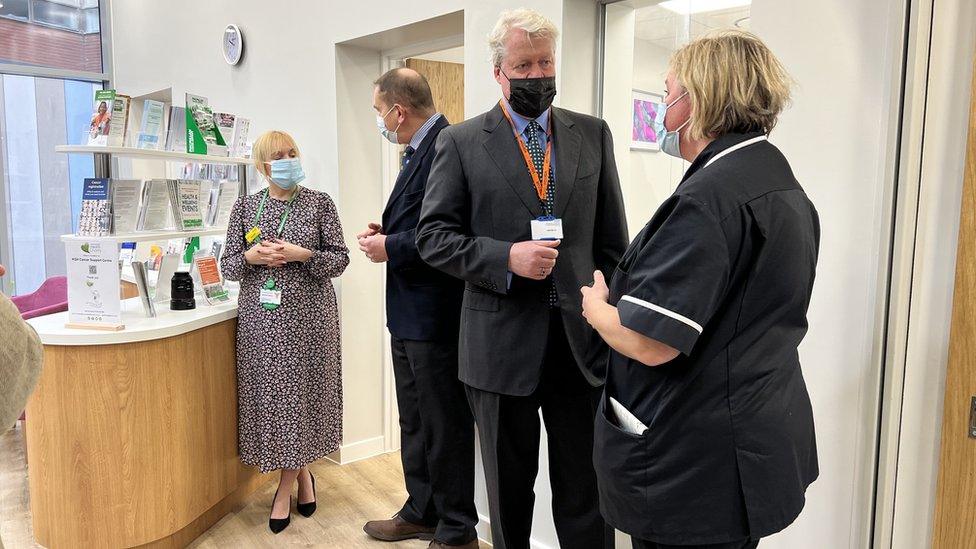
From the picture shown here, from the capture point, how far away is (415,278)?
99.0 inches

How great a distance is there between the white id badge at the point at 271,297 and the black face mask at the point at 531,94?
1324 mm

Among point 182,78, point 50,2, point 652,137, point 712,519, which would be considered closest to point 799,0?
point 652,137

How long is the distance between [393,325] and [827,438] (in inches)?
57.9

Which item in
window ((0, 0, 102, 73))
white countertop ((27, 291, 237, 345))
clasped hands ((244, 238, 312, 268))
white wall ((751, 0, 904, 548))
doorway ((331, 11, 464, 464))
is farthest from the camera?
window ((0, 0, 102, 73))

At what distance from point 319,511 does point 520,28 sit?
2.22 m

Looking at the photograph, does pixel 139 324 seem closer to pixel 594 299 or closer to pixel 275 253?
pixel 275 253

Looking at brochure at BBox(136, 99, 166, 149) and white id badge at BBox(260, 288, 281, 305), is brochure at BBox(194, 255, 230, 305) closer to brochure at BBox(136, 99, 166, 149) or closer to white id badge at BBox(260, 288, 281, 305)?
white id badge at BBox(260, 288, 281, 305)

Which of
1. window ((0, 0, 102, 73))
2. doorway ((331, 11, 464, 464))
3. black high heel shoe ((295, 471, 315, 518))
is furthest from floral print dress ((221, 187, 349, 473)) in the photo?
window ((0, 0, 102, 73))

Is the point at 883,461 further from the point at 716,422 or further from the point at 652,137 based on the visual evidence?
the point at 652,137

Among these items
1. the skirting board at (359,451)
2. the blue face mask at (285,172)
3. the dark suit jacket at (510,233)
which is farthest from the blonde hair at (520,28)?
the skirting board at (359,451)

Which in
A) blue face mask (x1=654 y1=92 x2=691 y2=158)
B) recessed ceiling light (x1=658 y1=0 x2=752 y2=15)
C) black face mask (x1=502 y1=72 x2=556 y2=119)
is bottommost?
blue face mask (x1=654 y1=92 x2=691 y2=158)

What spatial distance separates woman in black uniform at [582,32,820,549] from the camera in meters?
1.12

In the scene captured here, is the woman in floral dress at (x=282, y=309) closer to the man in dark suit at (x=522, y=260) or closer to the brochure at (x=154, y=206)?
the brochure at (x=154, y=206)

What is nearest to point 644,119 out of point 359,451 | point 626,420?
point 626,420
